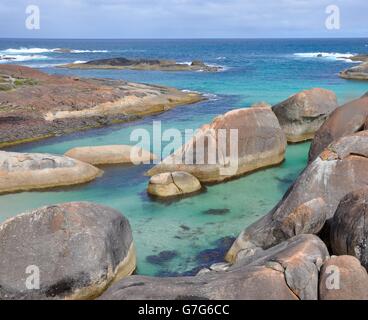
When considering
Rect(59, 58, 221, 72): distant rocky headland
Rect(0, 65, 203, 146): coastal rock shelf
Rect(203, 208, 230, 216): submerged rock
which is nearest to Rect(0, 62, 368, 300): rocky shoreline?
Rect(203, 208, 230, 216): submerged rock

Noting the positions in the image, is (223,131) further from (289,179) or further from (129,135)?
(129,135)

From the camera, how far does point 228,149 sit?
19.8 metres

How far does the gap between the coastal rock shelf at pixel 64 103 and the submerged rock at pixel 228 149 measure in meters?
10.7

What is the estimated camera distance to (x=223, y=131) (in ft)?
65.3

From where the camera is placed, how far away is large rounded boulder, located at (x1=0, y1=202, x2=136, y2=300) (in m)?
10.5

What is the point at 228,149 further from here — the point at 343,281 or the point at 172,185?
the point at 343,281

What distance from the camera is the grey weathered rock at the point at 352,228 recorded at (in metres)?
9.60

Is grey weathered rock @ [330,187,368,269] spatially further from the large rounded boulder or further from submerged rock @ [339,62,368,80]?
submerged rock @ [339,62,368,80]

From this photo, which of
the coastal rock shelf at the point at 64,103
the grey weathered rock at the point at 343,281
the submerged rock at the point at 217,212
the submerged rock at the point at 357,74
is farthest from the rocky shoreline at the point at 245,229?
the submerged rock at the point at 357,74

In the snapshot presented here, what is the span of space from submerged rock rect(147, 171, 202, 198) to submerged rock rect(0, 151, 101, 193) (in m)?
3.08

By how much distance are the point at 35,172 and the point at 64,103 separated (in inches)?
559

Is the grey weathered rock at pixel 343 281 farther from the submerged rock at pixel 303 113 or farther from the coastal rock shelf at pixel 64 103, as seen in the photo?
the coastal rock shelf at pixel 64 103

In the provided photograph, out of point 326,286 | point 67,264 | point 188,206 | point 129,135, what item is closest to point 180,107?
point 129,135

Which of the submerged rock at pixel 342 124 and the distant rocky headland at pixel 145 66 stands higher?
the distant rocky headland at pixel 145 66
